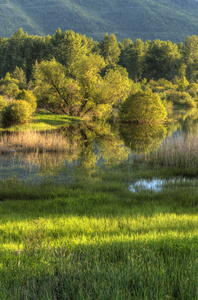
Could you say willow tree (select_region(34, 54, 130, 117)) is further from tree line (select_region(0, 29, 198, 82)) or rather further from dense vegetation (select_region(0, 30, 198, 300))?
tree line (select_region(0, 29, 198, 82))

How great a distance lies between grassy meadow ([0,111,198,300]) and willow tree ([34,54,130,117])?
2324 centimetres

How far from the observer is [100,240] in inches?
177

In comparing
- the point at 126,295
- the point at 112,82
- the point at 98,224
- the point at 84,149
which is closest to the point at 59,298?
the point at 126,295

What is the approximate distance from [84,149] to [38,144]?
3157mm

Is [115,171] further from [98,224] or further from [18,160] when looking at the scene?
[98,224]

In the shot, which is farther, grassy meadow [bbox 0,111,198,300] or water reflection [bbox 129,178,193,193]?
water reflection [bbox 129,178,193,193]

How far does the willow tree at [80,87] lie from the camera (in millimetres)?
38438

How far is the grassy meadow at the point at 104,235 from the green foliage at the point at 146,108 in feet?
64.1

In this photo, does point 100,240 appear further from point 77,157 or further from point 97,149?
point 97,149

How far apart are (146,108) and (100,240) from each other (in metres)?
32.6

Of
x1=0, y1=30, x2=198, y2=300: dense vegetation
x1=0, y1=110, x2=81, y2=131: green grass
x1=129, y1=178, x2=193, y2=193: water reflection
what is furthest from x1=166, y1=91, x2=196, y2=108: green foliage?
x1=129, y1=178, x2=193, y2=193: water reflection

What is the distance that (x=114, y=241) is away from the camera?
4359mm

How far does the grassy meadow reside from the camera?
9.30 feet

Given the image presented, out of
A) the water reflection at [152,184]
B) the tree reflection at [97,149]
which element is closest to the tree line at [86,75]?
the tree reflection at [97,149]
